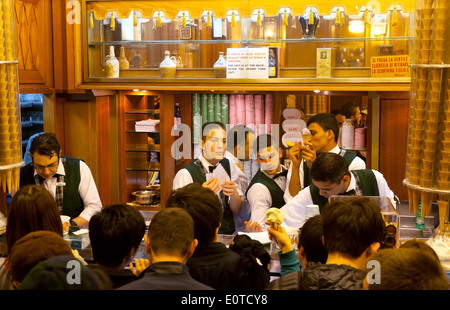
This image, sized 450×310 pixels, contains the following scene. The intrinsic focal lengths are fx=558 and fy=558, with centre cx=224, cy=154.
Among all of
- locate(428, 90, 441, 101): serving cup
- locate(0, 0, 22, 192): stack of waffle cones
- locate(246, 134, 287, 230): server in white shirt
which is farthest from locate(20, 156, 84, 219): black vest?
locate(428, 90, 441, 101): serving cup

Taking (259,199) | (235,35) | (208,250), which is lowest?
(259,199)

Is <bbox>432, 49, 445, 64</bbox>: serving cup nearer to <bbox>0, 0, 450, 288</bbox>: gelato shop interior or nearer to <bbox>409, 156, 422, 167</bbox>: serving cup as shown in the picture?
<bbox>409, 156, 422, 167</bbox>: serving cup

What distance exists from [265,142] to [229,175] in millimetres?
414

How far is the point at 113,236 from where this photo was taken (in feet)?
6.73

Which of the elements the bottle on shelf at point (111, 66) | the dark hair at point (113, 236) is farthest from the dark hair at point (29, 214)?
the bottle on shelf at point (111, 66)

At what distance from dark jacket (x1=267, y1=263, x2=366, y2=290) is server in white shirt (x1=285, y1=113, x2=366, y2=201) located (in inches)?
85.6

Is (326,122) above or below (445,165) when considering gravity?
above

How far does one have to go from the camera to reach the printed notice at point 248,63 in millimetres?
4496

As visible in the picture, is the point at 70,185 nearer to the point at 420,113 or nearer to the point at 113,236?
the point at 113,236

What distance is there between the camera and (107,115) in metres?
5.04

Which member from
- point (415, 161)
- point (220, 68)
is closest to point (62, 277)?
point (415, 161)

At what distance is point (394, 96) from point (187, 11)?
1.82 metres

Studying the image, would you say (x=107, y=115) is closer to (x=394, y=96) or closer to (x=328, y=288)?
(x=394, y=96)

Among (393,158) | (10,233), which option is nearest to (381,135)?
(393,158)
